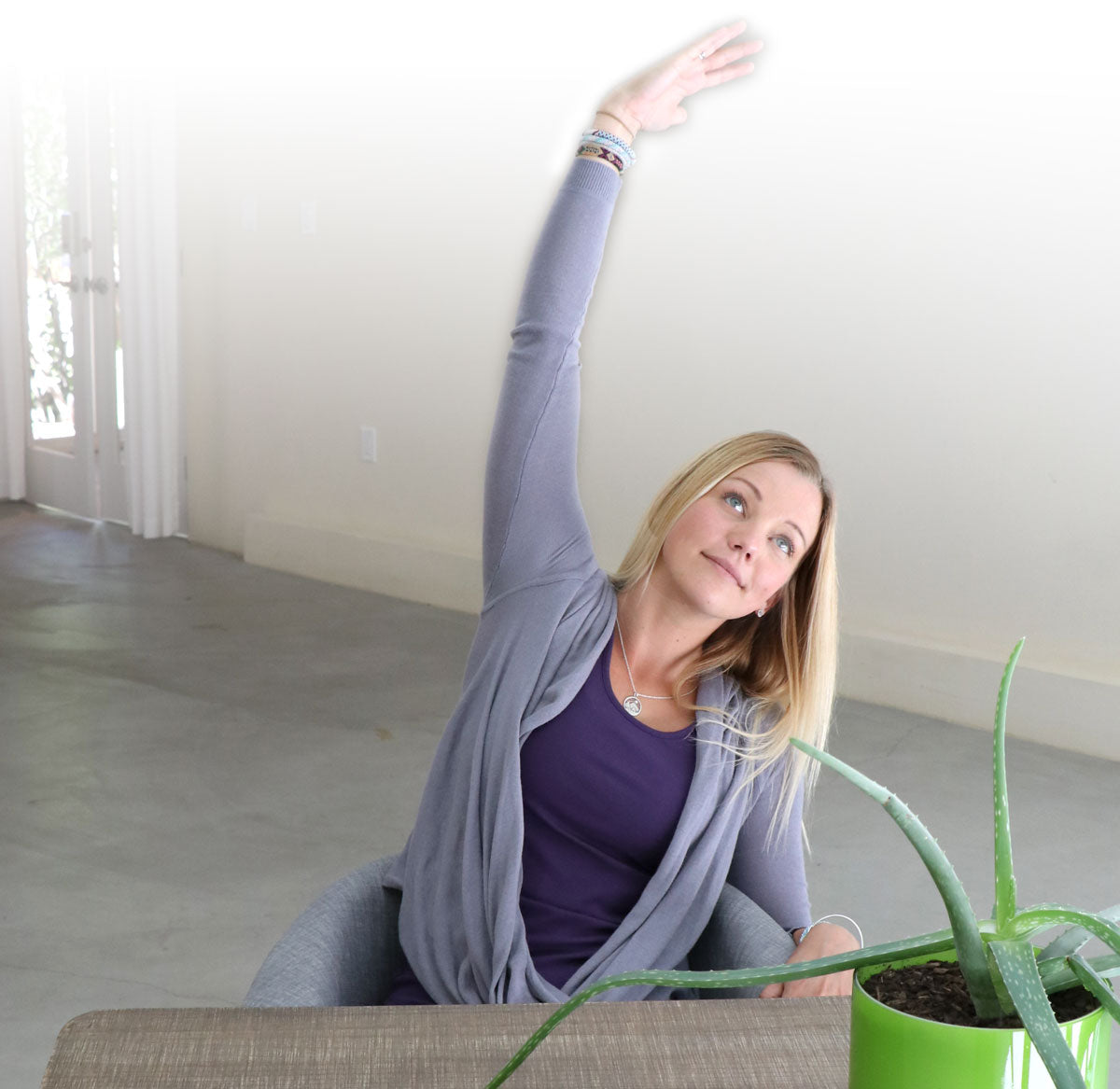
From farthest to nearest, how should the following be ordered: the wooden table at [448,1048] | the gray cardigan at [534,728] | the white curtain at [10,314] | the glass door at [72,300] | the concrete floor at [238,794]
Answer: the white curtain at [10,314] → the glass door at [72,300] → the concrete floor at [238,794] → the gray cardigan at [534,728] → the wooden table at [448,1048]

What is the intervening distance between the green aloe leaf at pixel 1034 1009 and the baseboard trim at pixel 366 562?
405 centimetres

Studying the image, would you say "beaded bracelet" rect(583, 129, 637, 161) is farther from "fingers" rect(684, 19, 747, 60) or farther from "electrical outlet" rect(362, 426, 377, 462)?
"electrical outlet" rect(362, 426, 377, 462)

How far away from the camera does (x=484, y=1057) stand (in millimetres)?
880

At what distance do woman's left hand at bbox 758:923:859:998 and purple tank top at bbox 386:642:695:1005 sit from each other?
7.2 inches

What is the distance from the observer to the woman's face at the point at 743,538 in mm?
1340

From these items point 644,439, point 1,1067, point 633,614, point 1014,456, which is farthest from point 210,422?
point 633,614

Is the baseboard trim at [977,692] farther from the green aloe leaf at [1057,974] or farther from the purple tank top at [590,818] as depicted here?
the green aloe leaf at [1057,974]

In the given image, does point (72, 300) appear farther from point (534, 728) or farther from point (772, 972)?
point (772, 972)

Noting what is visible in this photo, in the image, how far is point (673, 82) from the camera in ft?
4.76

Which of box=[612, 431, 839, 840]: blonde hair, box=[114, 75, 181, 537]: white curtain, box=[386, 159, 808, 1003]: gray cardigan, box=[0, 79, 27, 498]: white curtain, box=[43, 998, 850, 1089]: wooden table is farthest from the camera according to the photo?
box=[0, 79, 27, 498]: white curtain

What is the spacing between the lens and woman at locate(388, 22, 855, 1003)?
1282 mm

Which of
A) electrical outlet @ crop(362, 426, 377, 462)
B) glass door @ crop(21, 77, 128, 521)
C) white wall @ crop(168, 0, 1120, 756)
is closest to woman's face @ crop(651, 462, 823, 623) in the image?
white wall @ crop(168, 0, 1120, 756)

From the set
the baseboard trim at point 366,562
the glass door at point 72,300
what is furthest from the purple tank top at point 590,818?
the glass door at point 72,300

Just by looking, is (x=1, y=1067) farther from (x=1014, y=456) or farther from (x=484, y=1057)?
(x=1014, y=456)
